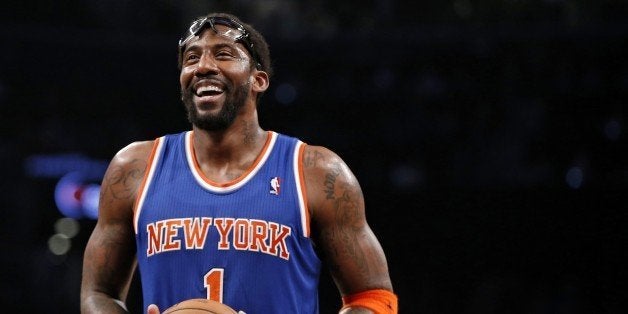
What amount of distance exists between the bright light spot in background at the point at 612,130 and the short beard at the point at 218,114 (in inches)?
380

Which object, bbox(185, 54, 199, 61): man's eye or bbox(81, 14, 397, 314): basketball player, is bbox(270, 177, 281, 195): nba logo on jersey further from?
bbox(185, 54, 199, 61): man's eye

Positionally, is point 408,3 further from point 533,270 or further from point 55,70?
point 55,70

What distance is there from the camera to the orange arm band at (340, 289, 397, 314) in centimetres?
270

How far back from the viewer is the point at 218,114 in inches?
108

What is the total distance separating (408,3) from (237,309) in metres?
9.98

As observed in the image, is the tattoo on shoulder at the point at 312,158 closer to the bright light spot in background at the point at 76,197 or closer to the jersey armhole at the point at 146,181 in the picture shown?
the jersey armhole at the point at 146,181

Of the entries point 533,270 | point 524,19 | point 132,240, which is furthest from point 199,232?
point 524,19

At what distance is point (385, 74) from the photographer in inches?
479

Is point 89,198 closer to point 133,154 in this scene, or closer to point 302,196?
point 133,154

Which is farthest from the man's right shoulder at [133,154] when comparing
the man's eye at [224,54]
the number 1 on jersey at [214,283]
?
the number 1 on jersey at [214,283]

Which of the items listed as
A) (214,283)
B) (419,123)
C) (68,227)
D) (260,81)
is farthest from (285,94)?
(214,283)

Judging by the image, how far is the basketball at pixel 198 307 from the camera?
93.1 inches

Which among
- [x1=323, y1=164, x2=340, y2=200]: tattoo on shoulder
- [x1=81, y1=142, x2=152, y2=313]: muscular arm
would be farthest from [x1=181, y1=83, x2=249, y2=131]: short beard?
[x1=323, y1=164, x2=340, y2=200]: tattoo on shoulder

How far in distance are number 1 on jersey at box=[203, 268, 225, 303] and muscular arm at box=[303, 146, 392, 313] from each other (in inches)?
13.0
